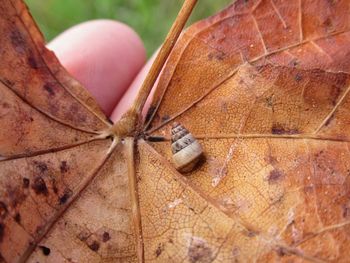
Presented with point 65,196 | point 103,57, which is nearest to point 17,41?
point 65,196

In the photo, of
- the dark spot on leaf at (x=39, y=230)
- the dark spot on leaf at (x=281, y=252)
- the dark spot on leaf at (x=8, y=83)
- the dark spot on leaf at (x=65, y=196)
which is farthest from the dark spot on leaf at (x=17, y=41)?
the dark spot on leaf at (x=281, y=252)

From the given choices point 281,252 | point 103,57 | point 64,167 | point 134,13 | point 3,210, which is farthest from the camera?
point 134,13

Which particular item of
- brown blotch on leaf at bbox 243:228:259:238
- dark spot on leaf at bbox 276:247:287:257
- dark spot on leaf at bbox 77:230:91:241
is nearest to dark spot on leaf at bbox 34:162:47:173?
dark spot on leaf at bbox 77:230:91:241

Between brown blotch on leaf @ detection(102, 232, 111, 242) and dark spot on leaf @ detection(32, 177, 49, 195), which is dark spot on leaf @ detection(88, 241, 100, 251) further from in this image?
dark spot on leaf @ detection(32, 177, 49, 195)

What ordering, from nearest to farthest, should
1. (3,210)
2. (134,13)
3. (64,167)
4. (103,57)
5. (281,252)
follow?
(281,252) → (3,210) → (64,167) → (103,57) → (134,13)

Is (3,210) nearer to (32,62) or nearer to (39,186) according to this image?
(39,186)

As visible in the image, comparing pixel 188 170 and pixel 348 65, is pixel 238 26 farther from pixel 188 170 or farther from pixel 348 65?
pixel 188 170

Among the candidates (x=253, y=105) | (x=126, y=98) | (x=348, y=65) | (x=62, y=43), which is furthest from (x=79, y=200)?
(x=62, y=43)
